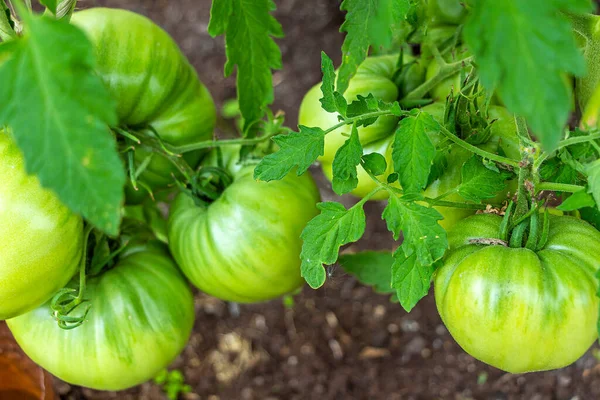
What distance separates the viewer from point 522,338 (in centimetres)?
68

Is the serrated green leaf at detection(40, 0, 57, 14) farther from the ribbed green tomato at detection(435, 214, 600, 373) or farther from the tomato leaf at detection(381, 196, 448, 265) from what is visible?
the ribbed green tomato at detection(435, 214, 600, 373)

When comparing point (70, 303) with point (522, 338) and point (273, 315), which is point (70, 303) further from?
point (273, 315)

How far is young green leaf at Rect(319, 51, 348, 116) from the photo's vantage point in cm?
71

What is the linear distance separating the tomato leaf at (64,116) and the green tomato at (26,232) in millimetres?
325

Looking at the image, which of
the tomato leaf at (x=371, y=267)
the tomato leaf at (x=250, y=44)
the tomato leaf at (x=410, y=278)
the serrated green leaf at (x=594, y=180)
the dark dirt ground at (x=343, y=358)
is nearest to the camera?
the serrated green leaf at (x=594, y=180)

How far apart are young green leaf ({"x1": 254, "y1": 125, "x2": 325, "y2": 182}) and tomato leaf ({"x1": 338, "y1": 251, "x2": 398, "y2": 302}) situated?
0.47 meters

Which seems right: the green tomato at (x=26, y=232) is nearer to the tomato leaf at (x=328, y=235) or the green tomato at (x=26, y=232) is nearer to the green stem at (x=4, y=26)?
the green stem at (x=4, y=26)

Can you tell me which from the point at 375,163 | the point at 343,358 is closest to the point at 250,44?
the point at 375,163

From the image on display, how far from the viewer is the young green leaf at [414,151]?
67cm

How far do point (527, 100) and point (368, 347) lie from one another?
147cm

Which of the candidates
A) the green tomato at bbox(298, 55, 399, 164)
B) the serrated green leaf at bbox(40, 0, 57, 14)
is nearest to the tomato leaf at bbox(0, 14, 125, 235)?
the serrated green leaf at bbox(40, 0, 57, 14)

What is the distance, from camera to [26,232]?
0.77 m

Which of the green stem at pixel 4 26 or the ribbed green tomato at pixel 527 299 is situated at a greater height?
the green stem at pixel 4 26

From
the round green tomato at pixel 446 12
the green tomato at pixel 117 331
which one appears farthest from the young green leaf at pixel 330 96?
the green tomato at pixel 117 331
